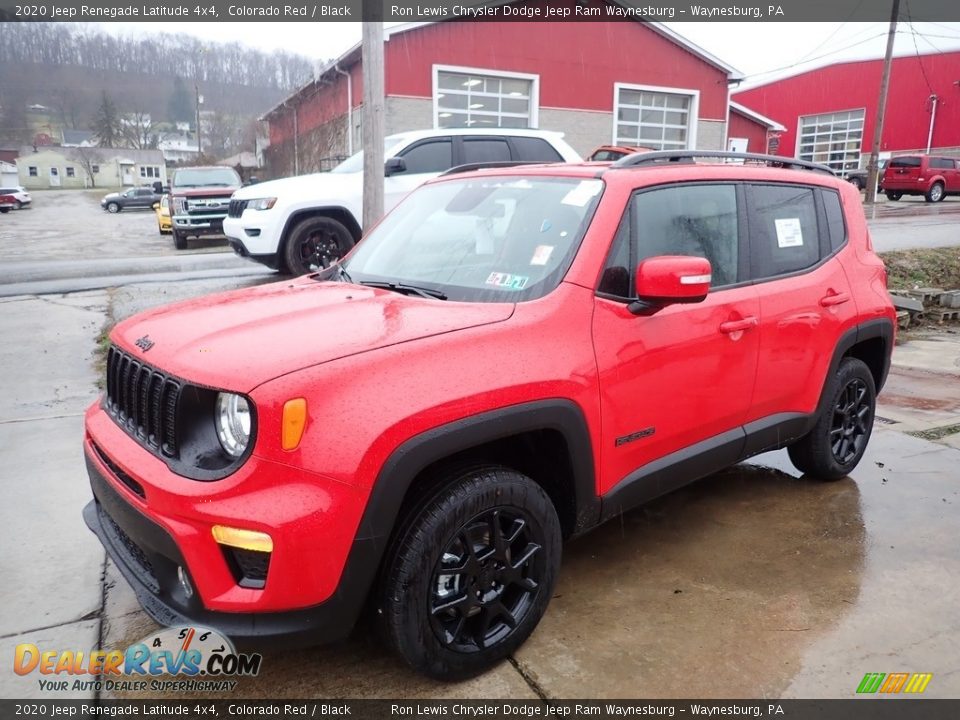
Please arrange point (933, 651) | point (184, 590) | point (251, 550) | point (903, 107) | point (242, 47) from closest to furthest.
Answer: point (251, 550)
point (184, 590)
point (933, 651)
point (903, 107)
point (242, 47)

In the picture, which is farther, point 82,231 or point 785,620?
point 82,231

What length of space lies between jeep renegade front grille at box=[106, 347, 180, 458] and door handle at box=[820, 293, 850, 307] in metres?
3.10

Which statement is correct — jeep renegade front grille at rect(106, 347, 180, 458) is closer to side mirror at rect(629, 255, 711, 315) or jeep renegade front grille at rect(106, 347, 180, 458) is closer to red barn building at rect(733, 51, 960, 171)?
side mirror at rect(629, 255, 711, 315)

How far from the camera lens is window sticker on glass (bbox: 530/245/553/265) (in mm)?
2840

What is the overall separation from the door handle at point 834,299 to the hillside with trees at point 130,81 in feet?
94.4

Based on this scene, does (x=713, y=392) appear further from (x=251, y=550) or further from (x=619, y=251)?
(x=251, y=550)

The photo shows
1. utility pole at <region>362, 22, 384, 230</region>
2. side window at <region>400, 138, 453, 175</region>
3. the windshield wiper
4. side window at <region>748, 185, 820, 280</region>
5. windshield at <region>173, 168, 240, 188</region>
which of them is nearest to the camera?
the windshield wiper

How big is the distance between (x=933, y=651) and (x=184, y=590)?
8.74ft

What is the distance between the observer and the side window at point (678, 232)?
2.87 metres

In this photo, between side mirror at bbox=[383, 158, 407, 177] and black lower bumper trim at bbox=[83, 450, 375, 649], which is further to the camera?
side mirror at bbox=[383, 158, 407, 177]

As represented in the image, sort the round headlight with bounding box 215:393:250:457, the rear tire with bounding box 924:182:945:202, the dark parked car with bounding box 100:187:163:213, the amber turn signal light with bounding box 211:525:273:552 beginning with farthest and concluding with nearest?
the dark parked car with bounding box 100:187:163:213
the rear tire with bounding box 924:182:945:202
the round headlight with bounding box 215:393:250:457
the amber turn signal light with bounding box 211:525:273:552

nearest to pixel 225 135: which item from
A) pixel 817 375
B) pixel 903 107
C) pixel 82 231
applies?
pixel 82 231

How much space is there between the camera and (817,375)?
12.3ft

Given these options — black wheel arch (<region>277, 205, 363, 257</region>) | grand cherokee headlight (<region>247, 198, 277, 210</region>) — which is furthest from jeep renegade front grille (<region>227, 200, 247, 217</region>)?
Answer: black wheel arch (<region>277, 205, 363, 257</region>)
